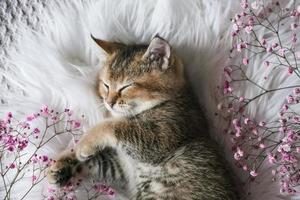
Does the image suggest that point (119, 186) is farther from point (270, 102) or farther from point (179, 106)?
point (270, 102)

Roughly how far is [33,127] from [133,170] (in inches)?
8.6

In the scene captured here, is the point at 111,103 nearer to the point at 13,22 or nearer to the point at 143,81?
the point at 143,81

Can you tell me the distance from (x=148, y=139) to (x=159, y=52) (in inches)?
6.3

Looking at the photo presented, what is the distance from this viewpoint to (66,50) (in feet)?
3.32

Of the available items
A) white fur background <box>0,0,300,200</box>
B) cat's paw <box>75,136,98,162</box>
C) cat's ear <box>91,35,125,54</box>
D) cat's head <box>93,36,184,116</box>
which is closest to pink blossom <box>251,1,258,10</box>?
white fur background <box>0,0,300,200</box>

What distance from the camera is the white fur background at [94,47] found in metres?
0.96

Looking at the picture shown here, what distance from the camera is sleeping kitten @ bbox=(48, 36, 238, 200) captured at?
883mm

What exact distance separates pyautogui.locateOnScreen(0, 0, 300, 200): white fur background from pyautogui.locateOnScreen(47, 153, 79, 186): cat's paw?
1.8 inches

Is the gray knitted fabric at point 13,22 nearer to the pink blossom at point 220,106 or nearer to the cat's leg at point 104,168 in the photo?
the cat's leg at point 104,168

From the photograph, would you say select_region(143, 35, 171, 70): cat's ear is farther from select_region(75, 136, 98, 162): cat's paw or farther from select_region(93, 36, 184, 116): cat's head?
select_region(75, 136, 98, 162): cat's paw

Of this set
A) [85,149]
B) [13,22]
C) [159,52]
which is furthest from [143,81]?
[13,22]

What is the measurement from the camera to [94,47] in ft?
3.30

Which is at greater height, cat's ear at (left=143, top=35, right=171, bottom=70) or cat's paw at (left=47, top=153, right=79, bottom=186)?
cat's ear at (left=143, top=35, right=171, bottom=70)

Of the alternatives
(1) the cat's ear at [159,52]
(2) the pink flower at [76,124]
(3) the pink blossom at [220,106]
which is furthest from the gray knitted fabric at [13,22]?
(3) the pink blossom at [220,106]
